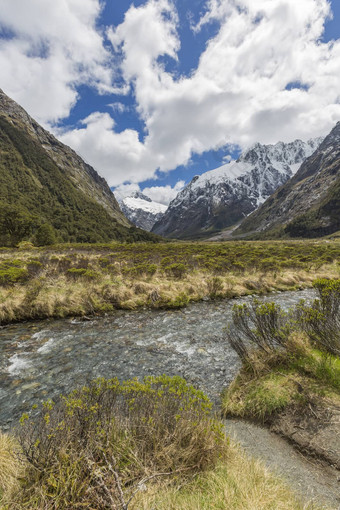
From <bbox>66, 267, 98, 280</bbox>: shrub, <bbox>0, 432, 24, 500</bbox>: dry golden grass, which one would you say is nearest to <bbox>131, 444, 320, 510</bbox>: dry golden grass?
<bbox>0, 432, 24, 500</bbox>: dry golden grass

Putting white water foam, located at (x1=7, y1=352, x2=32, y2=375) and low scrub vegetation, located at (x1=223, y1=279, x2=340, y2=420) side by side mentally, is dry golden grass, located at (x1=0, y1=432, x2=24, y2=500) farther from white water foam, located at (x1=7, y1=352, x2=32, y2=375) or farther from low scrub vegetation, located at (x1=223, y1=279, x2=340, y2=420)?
white water foam, located at (x1=7, y1=352, x2=32, y2=375)

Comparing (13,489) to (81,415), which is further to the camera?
(81,415)

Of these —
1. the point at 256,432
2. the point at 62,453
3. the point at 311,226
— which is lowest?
the point at 256,432

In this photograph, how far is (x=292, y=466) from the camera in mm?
3988

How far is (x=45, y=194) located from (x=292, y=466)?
16829cm

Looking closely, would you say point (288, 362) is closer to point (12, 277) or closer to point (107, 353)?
point (107, 353)

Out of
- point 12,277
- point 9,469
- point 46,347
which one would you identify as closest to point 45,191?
point 12,277

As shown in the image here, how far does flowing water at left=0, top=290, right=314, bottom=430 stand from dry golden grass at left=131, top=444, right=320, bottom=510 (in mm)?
2941

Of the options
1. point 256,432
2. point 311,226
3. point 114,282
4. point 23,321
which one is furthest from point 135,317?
point 311,226

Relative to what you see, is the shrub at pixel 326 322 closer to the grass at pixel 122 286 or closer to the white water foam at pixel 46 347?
the grass at pixel 122 286

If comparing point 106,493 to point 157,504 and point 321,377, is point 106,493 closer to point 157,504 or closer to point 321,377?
point 157,504

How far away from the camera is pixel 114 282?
55.8ft

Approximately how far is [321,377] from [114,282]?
13.9 m

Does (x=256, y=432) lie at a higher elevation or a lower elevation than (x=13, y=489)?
lower
